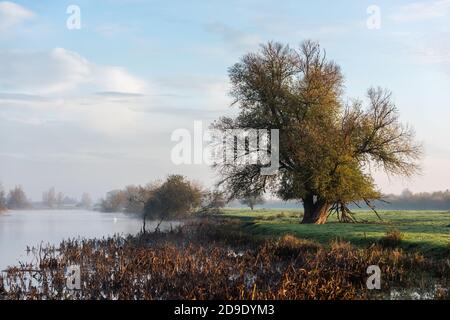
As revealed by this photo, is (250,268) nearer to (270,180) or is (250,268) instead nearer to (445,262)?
(445,262)

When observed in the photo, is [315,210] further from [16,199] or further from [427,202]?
[16,199]

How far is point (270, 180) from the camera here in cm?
4388

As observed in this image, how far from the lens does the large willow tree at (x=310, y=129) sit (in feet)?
136

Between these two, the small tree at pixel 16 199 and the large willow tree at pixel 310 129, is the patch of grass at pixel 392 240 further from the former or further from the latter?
the small tree at pixel 16 199

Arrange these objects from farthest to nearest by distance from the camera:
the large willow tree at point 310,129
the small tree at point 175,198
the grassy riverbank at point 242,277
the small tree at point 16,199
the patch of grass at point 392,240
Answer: the small tree at point 16,199
the small tree at point 175,198
the large willow tree at point 310,129
the patch of grass at point 392,240
the grassy riverbank at point 242,277

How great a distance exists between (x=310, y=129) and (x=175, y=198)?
3215 centimetres

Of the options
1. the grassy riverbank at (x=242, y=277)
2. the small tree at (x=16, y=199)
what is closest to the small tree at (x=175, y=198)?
the grassy riverbank at (x=242, y=277)

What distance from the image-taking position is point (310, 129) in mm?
41000

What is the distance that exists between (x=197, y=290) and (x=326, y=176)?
87.6ft

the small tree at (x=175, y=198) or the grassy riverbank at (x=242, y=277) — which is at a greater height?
the small tree at (x=175, y=198)

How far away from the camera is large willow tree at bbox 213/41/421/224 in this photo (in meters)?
41.5

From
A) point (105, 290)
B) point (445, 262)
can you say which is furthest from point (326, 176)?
point (105, 290)

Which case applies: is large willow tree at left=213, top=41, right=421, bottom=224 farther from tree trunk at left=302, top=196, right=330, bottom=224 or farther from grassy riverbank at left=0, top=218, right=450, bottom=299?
grassy riverbank at left=0, top=218, right=450, bottom=299

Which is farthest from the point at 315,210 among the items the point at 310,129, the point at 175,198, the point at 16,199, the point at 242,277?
the point at 16,199
